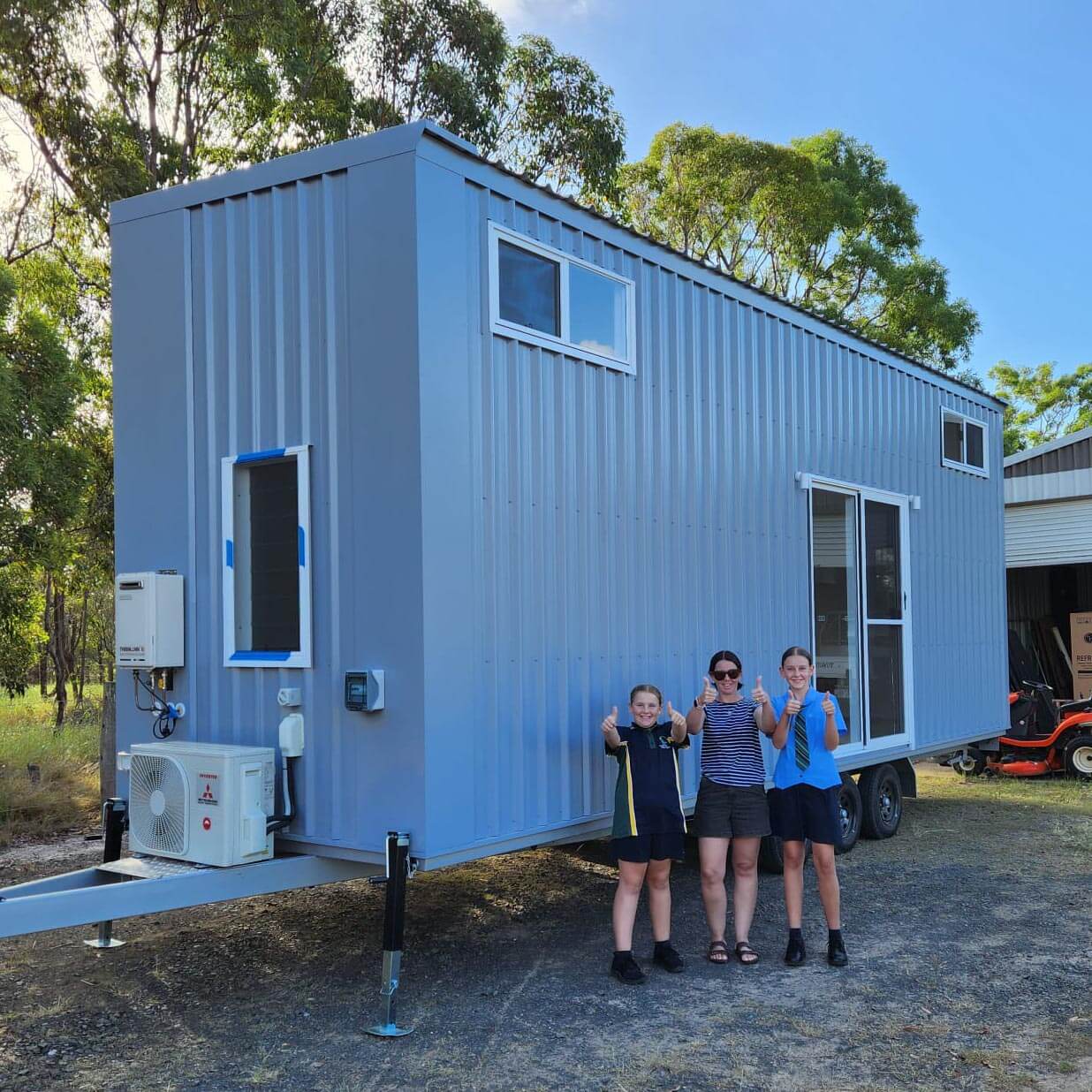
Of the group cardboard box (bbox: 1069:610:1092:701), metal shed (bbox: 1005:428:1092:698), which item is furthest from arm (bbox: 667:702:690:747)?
cardboard box (bbox: 1069:610:1092:701)

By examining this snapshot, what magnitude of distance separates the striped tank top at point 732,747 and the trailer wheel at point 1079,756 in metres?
7.43

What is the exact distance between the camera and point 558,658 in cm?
512

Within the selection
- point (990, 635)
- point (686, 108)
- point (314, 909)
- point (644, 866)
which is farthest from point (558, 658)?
point (686, 108)

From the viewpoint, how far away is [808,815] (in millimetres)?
5211

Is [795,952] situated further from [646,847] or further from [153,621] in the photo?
[153,621]

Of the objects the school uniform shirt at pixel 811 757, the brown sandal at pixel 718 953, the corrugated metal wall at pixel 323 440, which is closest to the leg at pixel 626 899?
the brown sandal at pixel 718 953

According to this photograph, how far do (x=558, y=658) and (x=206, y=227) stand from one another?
2.49 metres

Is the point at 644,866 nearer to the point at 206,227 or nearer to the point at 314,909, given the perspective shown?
the point at 314,909

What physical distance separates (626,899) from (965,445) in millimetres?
6052

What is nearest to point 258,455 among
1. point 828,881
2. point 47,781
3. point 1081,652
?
point 828,881

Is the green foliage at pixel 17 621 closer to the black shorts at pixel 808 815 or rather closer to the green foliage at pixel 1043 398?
the black shorts at pixel 808 815

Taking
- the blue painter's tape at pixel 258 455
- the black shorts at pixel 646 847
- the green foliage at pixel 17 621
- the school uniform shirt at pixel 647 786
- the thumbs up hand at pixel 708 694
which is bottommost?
the black shorts at pixel 646 847

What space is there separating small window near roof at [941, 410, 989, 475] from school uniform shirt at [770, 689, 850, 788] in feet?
14.6

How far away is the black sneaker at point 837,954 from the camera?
523 cm
